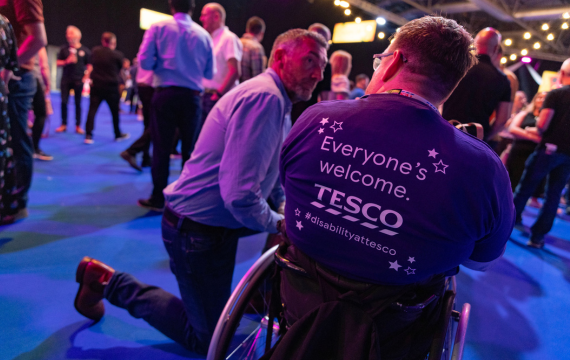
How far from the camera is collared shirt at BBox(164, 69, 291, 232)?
1157mm

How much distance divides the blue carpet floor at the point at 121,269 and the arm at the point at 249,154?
0.81 m

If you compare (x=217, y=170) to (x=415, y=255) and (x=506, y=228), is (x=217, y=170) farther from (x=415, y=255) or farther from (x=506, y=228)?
(x=506, y=228)

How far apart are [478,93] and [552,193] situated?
60.6 inches

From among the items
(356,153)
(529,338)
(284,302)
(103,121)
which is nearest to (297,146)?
(356,153)

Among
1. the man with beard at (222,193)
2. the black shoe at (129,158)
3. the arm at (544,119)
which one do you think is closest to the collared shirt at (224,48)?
the black shoe at (129,158)

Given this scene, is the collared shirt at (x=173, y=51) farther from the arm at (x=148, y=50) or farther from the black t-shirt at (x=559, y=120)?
the black t-shirt at (x=559, y=120)

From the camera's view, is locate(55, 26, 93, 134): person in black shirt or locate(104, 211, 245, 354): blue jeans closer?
locate(104, 211, 245, 354): blue jeans

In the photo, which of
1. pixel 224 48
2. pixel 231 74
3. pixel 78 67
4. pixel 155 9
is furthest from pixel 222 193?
pixel 78 67

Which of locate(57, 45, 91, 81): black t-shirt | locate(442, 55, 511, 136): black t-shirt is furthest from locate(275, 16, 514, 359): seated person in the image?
locate(57, 45, 91, 81): black t-shirt

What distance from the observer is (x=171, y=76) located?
2.85 m

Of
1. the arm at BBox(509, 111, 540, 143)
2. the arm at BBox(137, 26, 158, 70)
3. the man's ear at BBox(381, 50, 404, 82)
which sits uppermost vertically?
the man's ear at BBox(381, 50, 404, 82)

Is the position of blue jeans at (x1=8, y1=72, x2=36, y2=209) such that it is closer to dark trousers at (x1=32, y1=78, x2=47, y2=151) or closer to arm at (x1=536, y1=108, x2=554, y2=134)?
dark trousers at (x1=32, y1=78, x2=47, y2=151)

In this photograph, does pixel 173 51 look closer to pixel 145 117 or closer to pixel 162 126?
pixel 162 126

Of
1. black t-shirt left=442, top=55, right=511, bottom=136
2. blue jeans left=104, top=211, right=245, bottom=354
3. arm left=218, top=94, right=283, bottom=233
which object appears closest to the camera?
arm left=218, top=94, right=283, bottom=233
